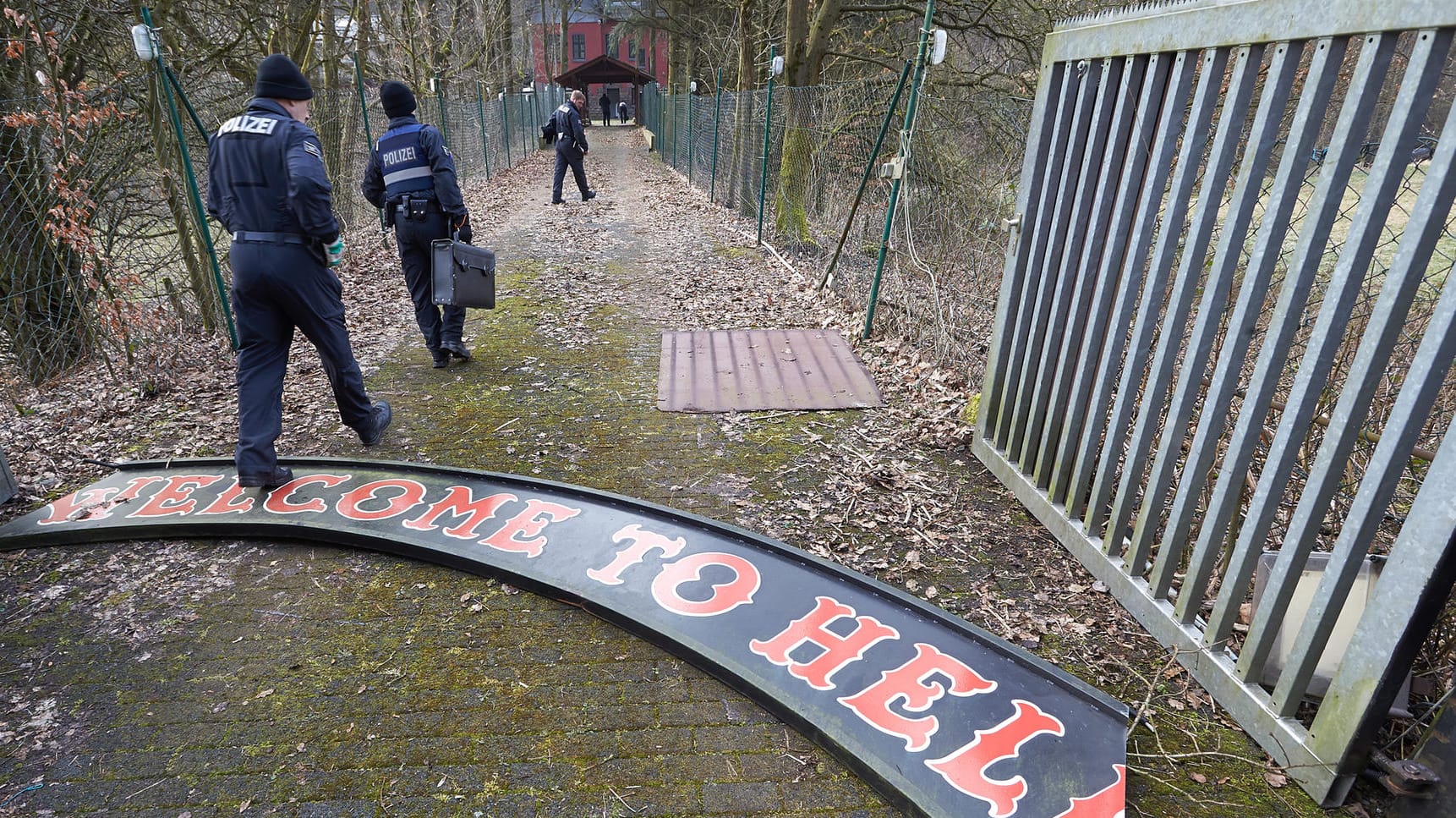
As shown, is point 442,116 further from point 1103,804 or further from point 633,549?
point 1103,804

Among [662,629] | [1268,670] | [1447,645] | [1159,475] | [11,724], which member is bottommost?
[11,724]

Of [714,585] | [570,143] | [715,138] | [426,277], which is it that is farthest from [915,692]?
[715,138]

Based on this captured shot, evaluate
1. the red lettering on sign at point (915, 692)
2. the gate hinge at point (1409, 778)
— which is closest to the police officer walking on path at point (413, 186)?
the red lettering on sign at point (915, 692)

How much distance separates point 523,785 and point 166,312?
5594mm

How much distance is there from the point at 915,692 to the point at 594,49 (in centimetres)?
6659

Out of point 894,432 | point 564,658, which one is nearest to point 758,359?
point 894,432

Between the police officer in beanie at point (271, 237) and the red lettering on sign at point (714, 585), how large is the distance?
222 cm

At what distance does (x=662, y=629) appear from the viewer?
286cm

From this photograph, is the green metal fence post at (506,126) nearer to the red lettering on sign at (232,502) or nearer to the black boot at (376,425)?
the black boot at (376,425)

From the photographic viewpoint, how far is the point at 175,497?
3.79 metres

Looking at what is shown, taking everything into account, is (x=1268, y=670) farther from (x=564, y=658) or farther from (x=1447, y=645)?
(x=564, y=658)

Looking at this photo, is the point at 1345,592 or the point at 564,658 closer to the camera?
the point at 1345,592

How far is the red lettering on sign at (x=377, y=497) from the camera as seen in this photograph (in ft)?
11.9

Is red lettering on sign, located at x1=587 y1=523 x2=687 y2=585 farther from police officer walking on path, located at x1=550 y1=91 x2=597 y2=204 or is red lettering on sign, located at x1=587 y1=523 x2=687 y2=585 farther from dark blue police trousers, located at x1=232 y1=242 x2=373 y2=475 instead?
police officer walking on path, located at x1=550 y1=91 x2=597 y2=204
